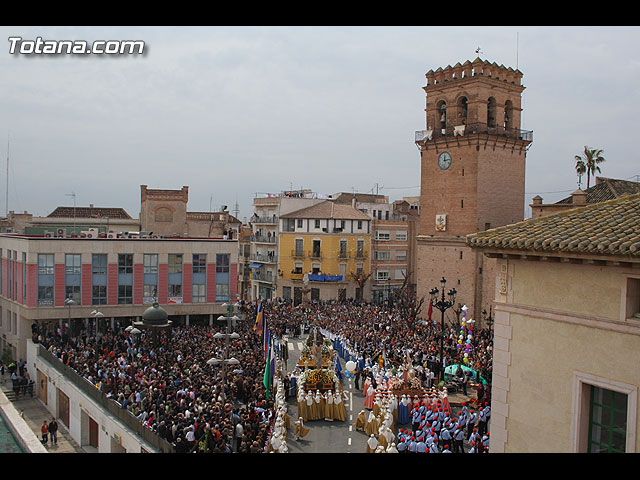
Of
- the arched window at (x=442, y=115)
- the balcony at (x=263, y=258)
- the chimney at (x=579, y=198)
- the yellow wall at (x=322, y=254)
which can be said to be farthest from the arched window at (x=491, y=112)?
the balcony at (x=263, y=258)

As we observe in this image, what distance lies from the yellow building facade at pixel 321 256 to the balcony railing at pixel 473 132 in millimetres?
16292

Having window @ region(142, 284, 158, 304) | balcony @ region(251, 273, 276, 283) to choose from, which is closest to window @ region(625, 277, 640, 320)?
window @ region(142, 284, 158, 304)

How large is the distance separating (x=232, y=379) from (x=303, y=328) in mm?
17588

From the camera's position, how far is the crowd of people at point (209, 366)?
17578mm

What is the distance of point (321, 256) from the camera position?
58844mm

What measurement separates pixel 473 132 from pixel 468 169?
2491mm

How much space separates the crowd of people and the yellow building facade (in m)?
16.2

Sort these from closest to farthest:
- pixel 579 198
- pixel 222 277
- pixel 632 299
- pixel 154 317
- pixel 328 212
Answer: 1. pixel 632 299
2. pixel 154 317
3. pixel 579 198
4. pixel 222 277
5. pixel 328 212

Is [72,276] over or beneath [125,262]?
beneath

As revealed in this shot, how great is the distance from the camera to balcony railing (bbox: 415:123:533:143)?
41375 millimetres

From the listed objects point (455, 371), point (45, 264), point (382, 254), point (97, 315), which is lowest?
point (455, 371)

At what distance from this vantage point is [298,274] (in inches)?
2325

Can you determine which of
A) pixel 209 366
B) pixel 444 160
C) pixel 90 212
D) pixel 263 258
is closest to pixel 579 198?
pixel 444 160

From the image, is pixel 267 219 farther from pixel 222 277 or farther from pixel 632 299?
pixel 632 299
